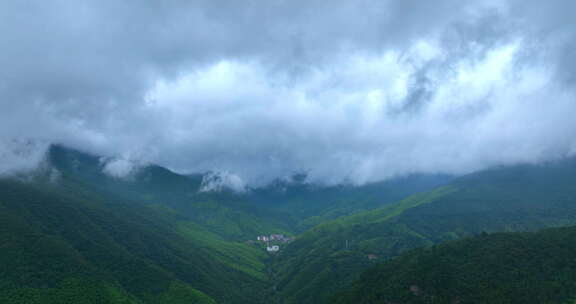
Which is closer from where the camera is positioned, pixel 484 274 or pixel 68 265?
pixel 484 274

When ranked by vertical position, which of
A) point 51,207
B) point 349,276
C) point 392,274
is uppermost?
point 51,207

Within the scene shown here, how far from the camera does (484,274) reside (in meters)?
127

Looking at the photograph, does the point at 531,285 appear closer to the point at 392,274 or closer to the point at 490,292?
the point at 490,292

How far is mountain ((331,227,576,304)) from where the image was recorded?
11410 centimetres

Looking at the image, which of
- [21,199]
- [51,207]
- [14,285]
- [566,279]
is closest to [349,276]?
[566,279]

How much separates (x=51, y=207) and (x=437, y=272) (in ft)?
662

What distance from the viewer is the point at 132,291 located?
164 meters

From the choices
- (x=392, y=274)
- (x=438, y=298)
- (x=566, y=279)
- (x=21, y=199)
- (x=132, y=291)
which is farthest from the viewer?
(x=21, y=199)

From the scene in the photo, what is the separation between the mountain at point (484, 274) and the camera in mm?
114100

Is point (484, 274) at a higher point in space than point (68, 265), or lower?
lower

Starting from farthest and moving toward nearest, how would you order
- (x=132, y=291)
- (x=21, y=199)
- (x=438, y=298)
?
(x=21, y=199), (x=132, y=291), (x=438, y=298)

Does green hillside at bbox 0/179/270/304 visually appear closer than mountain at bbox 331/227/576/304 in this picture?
No

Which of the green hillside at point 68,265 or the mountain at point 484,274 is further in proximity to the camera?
the green hillside at point 68,265

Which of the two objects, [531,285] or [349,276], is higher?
[531,285]
